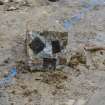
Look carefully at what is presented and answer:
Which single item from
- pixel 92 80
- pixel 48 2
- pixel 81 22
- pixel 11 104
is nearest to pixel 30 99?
pixel 11 104

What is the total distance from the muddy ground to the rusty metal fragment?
116mm

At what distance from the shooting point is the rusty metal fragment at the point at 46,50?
476 centimetres

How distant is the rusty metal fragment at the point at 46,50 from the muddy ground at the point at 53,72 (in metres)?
0.12

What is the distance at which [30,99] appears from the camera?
13.8 ft

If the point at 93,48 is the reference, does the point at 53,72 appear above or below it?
below

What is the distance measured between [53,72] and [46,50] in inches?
11.5

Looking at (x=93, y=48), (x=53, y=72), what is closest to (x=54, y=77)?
(x=53, y=72)

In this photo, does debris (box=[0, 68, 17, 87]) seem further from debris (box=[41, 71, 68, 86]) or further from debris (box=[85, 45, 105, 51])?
debris (box=[85, 45, 105, 51])

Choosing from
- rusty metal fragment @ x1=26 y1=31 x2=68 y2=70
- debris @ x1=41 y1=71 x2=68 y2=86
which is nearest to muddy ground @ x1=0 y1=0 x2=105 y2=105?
debris @ x1=41 y1=71 x2=68 y2=86

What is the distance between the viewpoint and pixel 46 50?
479 centimetres

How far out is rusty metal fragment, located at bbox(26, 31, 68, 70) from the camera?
4.76 meters

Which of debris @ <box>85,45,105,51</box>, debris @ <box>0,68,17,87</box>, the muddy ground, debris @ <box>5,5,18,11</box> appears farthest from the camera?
debris @ <box>5,5,18,11</box>

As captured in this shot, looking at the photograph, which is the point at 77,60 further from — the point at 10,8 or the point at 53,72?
the point at 10,8

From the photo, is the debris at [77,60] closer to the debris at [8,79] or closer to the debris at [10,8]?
the debris at [8,79]
